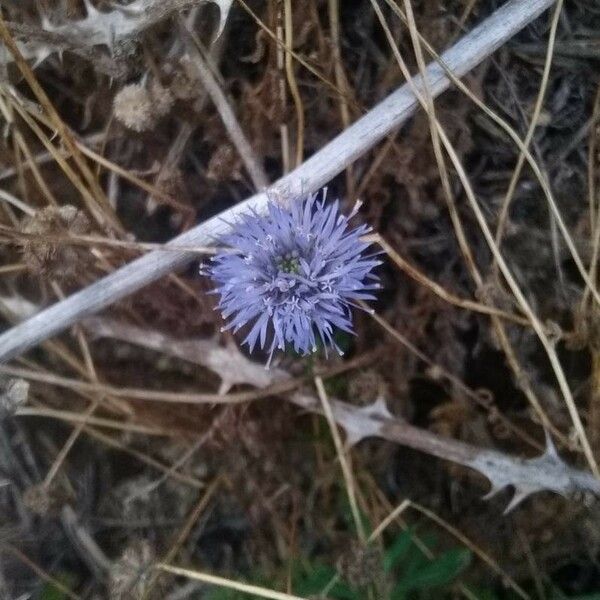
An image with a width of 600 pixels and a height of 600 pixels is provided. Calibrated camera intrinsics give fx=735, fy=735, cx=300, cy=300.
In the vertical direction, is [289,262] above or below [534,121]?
above

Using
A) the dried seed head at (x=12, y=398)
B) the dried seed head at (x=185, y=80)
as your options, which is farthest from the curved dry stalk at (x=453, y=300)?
the dried seed head at (x=12, y=398)

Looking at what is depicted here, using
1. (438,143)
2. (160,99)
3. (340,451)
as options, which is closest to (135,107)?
(160,99)

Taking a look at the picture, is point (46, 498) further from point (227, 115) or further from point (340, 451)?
point (227, 115)

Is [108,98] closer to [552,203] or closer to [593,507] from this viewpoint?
[552,203]

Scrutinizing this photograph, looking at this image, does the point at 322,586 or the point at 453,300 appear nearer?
the point at 453,300

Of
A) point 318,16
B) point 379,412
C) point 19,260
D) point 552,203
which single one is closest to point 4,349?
point 19,260

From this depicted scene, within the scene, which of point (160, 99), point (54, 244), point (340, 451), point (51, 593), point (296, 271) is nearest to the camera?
point (296, 271)
